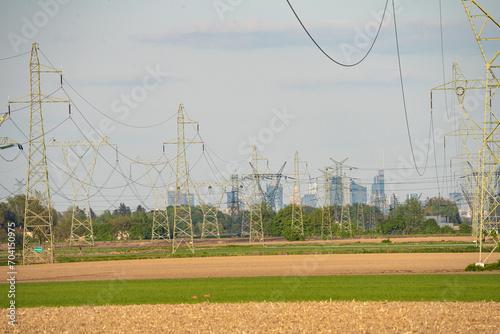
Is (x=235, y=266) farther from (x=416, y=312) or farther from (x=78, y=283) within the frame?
(x=416, y=312)

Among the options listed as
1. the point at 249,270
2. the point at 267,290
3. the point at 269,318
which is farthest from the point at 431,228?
the point at 269,318

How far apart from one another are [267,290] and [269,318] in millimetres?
12788

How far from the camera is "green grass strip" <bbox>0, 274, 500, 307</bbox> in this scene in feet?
120

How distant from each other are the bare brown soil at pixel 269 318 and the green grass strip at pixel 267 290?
358 centimetres

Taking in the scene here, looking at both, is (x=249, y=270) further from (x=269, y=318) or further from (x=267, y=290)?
(x=269, y=318)

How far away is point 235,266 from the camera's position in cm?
6731

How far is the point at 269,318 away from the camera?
94.4 ft

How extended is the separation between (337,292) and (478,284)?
433 inches

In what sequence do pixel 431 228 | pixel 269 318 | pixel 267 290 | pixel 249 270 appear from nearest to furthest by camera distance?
1. pixel 269 318
2. pixel 267 290
3. pixel 249 270
4. pixel 431 228

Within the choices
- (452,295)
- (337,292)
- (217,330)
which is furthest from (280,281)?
(217,330)

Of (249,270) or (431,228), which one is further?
(431,228)

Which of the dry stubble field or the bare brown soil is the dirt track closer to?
the bare brown soil

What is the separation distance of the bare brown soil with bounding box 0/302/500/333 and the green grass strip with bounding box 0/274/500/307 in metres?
3.58

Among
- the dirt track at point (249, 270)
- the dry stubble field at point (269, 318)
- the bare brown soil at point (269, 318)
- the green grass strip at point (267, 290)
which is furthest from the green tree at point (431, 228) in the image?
the dry stubble field at point (269, 318)
